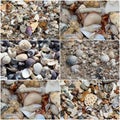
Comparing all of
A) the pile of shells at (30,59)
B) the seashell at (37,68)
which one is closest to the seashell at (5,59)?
the pile of shells at (30,59)

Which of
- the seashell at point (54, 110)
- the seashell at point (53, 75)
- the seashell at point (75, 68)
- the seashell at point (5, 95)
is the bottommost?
the seashell at point (54, 110)

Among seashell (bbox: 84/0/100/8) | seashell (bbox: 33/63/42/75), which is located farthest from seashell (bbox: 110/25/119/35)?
seashell (bbox: 33/63/42/75)

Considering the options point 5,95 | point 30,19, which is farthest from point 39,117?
point 30,19

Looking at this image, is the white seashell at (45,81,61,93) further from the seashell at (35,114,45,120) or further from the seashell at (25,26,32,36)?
the seashell at (25,26,32,36)

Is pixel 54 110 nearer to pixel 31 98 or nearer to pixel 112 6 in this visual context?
pixel 31 98

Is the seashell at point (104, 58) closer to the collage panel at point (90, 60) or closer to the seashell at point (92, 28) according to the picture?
the collage panel at point (90, 60)

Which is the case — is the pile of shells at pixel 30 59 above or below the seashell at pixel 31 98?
above
